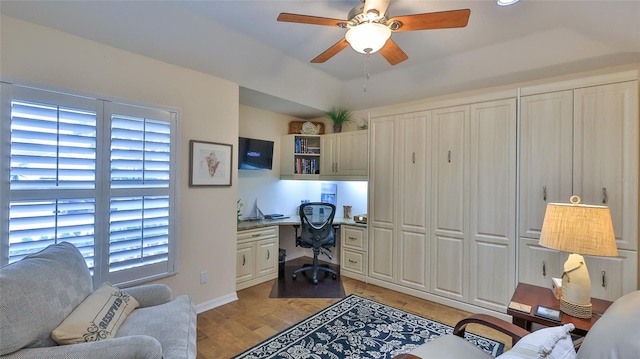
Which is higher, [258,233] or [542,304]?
[258,233]

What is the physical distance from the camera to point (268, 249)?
3762 mm

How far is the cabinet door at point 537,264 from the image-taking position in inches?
99.3

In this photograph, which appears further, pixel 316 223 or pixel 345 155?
pixel 345 155

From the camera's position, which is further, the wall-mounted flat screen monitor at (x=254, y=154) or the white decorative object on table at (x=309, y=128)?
the white decorative object on table at (x=309, y=128)

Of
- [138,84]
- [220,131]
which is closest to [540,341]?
[220,131]

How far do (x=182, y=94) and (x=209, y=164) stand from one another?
2.40ft

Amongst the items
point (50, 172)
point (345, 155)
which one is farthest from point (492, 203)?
point (50, 172)

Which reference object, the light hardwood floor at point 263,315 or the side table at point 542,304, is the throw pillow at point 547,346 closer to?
the side table at point 542,304

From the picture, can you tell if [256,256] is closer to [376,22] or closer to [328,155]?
[328,155]

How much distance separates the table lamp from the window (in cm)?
302

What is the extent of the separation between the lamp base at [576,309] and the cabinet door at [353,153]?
2.47 m

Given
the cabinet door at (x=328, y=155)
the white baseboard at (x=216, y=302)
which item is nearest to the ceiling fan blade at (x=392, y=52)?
the cabinet door at (x=328, y=155)

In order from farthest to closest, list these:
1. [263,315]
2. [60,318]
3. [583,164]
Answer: [263,315]
[583,164]
[60,318]

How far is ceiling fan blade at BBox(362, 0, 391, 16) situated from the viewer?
1.73 meters
